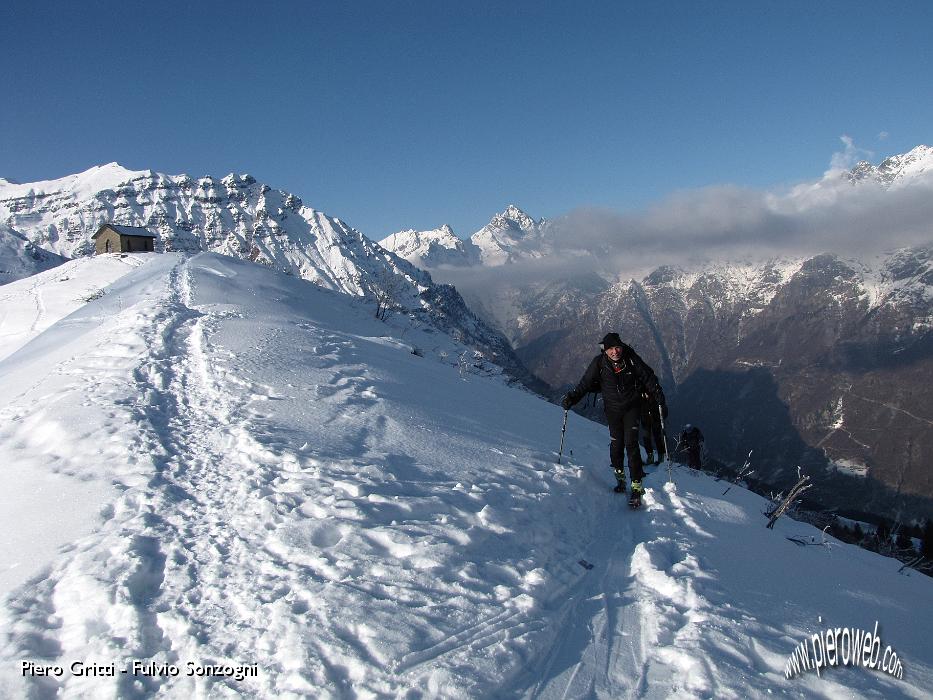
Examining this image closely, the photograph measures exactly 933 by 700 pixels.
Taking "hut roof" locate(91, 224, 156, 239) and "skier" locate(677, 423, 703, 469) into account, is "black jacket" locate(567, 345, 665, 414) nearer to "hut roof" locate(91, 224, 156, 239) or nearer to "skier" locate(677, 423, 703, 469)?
"skier" locate(677, 423, 703, 469)

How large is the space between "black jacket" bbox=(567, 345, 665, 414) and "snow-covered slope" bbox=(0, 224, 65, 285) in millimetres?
128238

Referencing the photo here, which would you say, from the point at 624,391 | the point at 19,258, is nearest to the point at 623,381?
the point at 624,391

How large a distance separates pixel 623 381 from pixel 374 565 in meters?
5.70

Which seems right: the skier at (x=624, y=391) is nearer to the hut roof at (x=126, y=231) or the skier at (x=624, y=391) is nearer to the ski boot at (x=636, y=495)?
the ski boot at (x=636, y=495)

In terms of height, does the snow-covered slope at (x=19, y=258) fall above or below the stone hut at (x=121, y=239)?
below

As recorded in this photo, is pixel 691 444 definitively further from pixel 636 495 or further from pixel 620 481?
pixel 636 495

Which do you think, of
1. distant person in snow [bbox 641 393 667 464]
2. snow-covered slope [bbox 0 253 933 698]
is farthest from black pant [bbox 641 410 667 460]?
snow-covered slope [bbox 0 253 933 698]

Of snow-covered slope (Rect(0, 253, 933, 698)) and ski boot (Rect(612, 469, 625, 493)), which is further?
ski boot (Rect(612, 469, 625, 493))

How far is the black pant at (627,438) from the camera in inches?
365

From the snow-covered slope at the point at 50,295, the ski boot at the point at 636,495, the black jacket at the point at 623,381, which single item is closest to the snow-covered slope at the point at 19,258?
the snow-covered slope at the point at 50,295

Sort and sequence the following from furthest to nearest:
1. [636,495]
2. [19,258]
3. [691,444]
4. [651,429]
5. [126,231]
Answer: [19,258] < [126,231] < [691,444] < [651,429] < [636,495]

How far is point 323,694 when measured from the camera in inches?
151

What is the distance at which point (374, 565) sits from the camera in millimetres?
5469

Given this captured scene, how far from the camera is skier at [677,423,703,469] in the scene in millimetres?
18094
